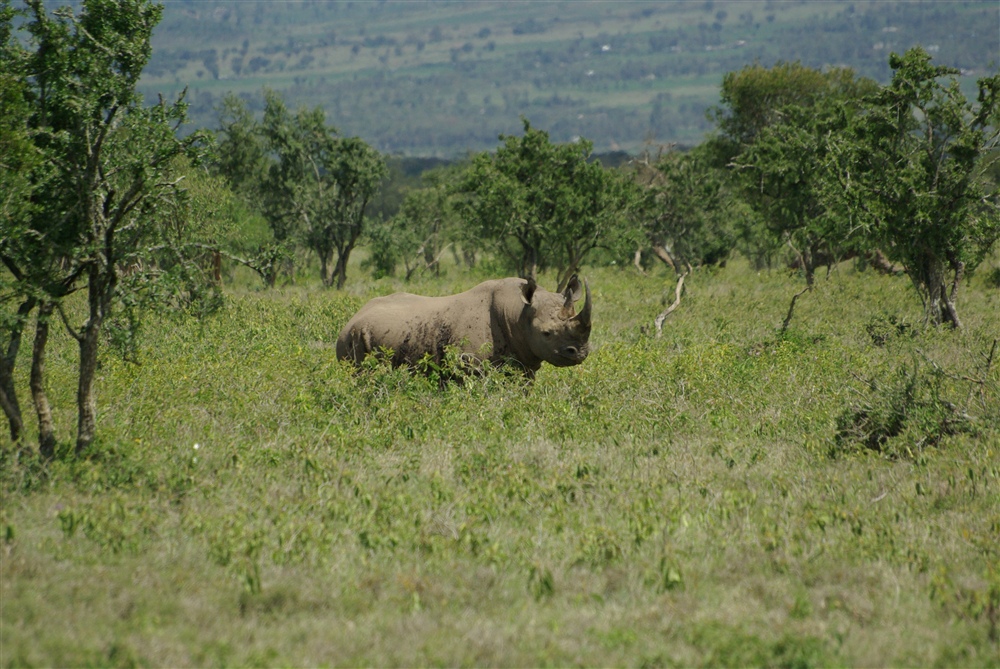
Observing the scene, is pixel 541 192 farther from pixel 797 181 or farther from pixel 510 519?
pixel 510 519

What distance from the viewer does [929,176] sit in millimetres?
20250

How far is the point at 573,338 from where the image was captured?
1457 centimetres

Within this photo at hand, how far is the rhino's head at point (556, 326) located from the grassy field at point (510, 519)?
0.59 metres

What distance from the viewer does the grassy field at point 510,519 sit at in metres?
7.56

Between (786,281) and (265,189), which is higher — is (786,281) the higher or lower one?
the lower one

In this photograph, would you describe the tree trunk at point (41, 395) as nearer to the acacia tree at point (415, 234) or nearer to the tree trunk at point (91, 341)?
the tree trunk at point (91, 341)

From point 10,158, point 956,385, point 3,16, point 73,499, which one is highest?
point 3,16

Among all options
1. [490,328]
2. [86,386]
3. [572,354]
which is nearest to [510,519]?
[86,386]

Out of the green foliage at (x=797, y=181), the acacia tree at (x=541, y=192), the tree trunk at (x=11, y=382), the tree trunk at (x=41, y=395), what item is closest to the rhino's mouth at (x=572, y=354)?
the tree trunk at (x=41, y=395)

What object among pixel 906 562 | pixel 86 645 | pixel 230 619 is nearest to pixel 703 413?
pixel 906 562

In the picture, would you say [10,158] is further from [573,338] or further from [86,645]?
[573,338]

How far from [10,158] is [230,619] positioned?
537 centimetres

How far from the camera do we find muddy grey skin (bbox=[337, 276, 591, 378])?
1462 centimetres

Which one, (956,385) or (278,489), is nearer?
(278,489)
